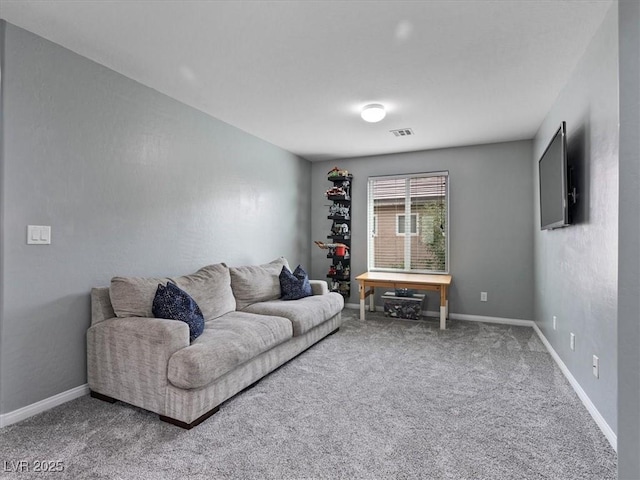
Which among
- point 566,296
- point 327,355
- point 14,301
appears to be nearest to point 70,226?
point 14,301

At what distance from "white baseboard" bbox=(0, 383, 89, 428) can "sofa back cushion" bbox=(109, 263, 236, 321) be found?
61 centimetres

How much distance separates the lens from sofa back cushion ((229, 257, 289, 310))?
3684mm

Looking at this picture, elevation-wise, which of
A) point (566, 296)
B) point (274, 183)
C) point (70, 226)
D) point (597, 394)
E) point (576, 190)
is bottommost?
point (597, 394)

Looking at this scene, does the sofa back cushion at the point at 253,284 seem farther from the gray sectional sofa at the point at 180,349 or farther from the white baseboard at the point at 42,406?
the white baseboard at the point at 42,406

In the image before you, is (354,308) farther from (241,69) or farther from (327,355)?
(241,69)

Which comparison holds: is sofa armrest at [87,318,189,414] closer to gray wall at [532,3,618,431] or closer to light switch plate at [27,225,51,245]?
light switch plate at [27,225,51,245]

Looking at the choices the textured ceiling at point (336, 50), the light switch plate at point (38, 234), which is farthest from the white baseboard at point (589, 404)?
the light switch plate at point (38, 234)

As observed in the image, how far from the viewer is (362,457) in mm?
1890

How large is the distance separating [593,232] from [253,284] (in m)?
2.89

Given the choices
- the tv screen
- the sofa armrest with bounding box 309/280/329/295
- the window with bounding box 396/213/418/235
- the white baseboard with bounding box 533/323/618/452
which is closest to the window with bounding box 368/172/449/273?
the window with bounding box 396/213/418/235

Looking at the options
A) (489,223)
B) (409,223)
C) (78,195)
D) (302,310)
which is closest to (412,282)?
(409,223)

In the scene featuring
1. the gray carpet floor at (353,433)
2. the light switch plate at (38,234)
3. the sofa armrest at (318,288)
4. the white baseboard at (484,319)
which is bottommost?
the gray carpet floor at (353,433)

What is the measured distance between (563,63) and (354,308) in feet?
13.2

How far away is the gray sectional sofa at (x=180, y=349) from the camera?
7.20 feet
